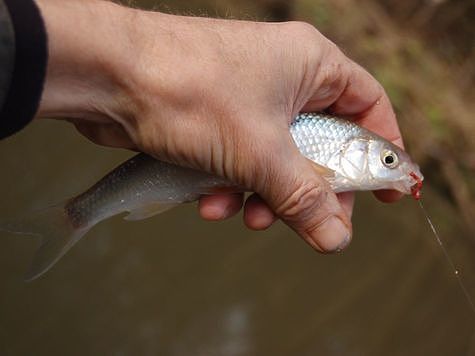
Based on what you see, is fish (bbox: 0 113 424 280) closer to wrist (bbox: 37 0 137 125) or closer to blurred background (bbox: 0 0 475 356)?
wrist (bbox: 37 0 137 125)

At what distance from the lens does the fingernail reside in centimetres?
234

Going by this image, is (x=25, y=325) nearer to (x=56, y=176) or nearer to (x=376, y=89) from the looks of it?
(x=56, y=176)

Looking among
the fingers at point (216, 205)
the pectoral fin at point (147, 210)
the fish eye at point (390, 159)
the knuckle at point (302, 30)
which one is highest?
the knuckle at point (302, 30)

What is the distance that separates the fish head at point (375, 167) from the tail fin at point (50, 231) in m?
0.97

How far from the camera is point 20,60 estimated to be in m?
1.78

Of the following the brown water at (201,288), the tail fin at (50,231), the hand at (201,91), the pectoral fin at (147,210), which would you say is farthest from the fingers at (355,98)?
the brown water at (201,288)

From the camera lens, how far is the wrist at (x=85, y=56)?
186 centimetres

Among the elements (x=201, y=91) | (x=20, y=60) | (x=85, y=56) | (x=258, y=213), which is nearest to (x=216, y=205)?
(x=258, y=213)

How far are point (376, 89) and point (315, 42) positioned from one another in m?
0.52

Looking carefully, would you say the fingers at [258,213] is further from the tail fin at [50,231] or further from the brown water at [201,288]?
the brown water at [201,288]

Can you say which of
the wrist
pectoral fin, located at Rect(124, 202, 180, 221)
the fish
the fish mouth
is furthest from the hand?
the fish mouth

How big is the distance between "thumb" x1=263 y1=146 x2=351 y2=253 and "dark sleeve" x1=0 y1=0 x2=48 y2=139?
0.74 metres

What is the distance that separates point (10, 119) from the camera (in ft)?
6.09

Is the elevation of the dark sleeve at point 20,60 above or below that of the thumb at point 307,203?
above
